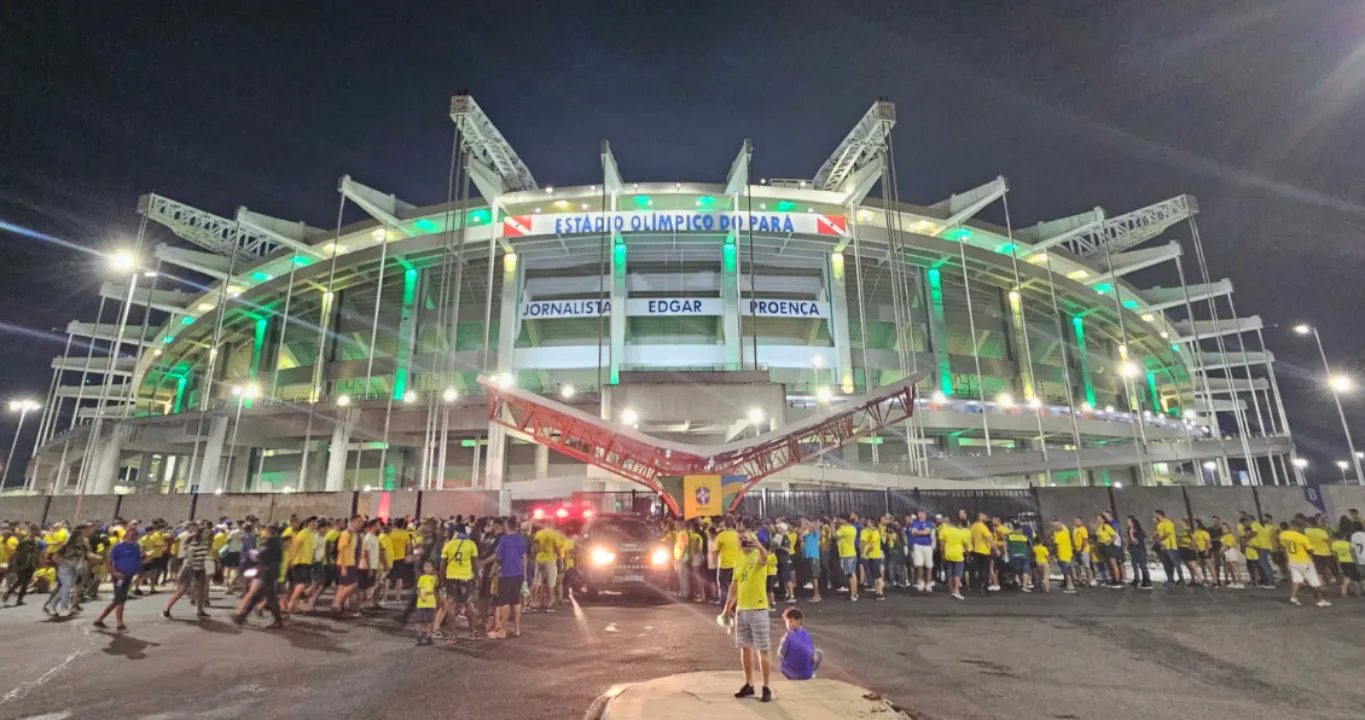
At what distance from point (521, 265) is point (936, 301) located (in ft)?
101

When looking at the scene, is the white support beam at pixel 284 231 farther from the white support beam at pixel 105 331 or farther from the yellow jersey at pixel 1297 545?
the yellow jersey at pixel 1297 545

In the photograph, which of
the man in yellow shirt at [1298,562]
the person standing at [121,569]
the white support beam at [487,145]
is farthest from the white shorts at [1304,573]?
the white support beam at [487,145]

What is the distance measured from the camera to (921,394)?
1599 inches

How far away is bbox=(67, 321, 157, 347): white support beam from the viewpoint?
180ft

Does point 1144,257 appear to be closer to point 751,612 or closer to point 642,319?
point 642,319

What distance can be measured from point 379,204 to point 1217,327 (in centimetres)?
6553

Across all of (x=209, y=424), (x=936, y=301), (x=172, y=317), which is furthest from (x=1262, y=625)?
(x=172, y=317)

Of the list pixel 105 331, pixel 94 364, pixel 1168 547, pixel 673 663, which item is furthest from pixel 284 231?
pixel 1168 547

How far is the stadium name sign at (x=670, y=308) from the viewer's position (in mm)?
40562

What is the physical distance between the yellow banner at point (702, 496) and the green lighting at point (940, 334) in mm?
27295

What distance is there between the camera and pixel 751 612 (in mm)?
6055

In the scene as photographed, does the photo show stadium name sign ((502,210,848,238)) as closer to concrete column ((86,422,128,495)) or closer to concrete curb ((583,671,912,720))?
concrete column ((86,422,128,495))

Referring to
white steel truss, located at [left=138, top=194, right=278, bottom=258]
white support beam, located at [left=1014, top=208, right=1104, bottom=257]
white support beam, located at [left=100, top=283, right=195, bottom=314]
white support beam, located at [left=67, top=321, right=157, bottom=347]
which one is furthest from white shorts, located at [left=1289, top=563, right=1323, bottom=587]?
white support beam, located at [left=100, top=283, right=195, bottom=314]

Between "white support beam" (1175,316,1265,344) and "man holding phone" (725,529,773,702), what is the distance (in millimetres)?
55863
